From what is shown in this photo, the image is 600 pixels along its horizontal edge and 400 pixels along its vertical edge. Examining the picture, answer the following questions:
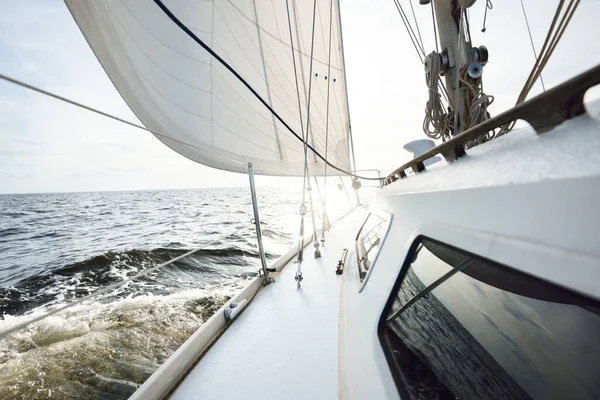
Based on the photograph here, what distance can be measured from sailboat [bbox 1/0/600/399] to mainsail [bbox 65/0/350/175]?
0.6 inches

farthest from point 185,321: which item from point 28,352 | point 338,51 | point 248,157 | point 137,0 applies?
point 338,51

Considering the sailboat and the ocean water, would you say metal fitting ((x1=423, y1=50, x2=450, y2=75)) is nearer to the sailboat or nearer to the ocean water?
the sailboat

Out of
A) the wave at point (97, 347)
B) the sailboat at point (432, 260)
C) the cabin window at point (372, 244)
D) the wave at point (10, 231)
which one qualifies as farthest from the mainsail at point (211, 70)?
the wave at point (10, 231)

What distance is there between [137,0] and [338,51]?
438 centimetres

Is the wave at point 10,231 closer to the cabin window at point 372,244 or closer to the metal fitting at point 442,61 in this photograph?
the cabin window at point 372,244

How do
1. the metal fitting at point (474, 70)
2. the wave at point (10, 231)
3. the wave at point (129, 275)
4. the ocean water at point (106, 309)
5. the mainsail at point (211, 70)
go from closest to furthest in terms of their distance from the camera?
the metal fitting at point (474, 70) → the mainsail at point (211, 70) → the ocean water at point (106, 309) → the wave at point (129, 275) → the wave at point (10, 231)

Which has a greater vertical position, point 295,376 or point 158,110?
point 158,110

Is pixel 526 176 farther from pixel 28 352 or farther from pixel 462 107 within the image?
pixel 28 352

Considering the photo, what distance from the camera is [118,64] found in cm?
188

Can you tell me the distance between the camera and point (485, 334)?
0.52m

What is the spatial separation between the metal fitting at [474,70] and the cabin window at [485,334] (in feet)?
5.45

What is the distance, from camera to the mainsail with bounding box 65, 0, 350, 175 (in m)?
1.88

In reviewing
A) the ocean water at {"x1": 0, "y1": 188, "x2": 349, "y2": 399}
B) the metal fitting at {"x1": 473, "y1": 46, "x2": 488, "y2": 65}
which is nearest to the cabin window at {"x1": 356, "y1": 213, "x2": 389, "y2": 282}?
the ocean water at {"x1": 0, "y1": 188, "x2": 349, "y2": 399}

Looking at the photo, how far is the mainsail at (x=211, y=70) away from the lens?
1.88 m
